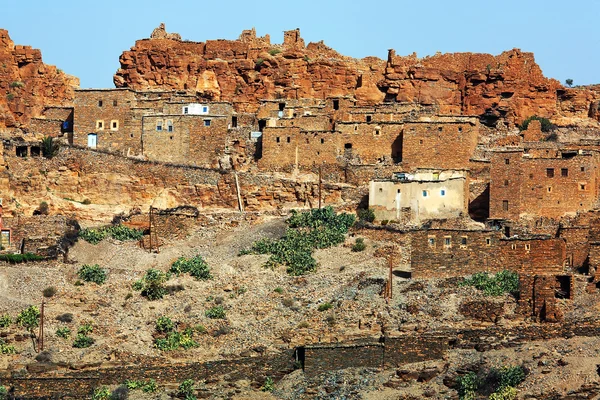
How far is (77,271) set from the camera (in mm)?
60844

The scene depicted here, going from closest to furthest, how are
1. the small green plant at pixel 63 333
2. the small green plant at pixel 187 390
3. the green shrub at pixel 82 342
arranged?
the small green plant at pixel 187 390 → the green shrub at pixel 82 342 → the small green plant at pixel 63 333

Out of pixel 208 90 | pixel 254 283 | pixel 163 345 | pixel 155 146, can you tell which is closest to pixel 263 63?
pixel 208 90

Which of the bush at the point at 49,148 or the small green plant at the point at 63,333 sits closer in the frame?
the small green plant at the point at 63,333

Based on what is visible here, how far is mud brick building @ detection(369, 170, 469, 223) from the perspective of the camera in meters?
66.7

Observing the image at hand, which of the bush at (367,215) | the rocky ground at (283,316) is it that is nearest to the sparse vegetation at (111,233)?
the rocky ground at (283,316)

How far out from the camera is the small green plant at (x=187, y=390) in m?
51.0

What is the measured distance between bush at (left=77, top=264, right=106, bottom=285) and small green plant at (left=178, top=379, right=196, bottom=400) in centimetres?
930

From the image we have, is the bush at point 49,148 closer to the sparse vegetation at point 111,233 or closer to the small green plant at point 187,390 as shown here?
the sparse vegetation at point 111,233

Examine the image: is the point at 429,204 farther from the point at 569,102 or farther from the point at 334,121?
the point at 569,102

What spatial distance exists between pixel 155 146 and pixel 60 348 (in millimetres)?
20553

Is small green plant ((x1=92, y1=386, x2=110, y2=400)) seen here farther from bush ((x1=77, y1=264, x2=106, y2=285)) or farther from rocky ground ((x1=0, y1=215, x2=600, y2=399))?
bush ((x1=77, y1=264, x2=106, y2=285))

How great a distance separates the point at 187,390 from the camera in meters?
51.3

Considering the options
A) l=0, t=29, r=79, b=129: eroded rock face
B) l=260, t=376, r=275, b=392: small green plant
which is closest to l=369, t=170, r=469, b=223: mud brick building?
l=260, t=376, r=275, b=392: small green plant

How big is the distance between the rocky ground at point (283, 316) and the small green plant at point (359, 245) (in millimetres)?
212
